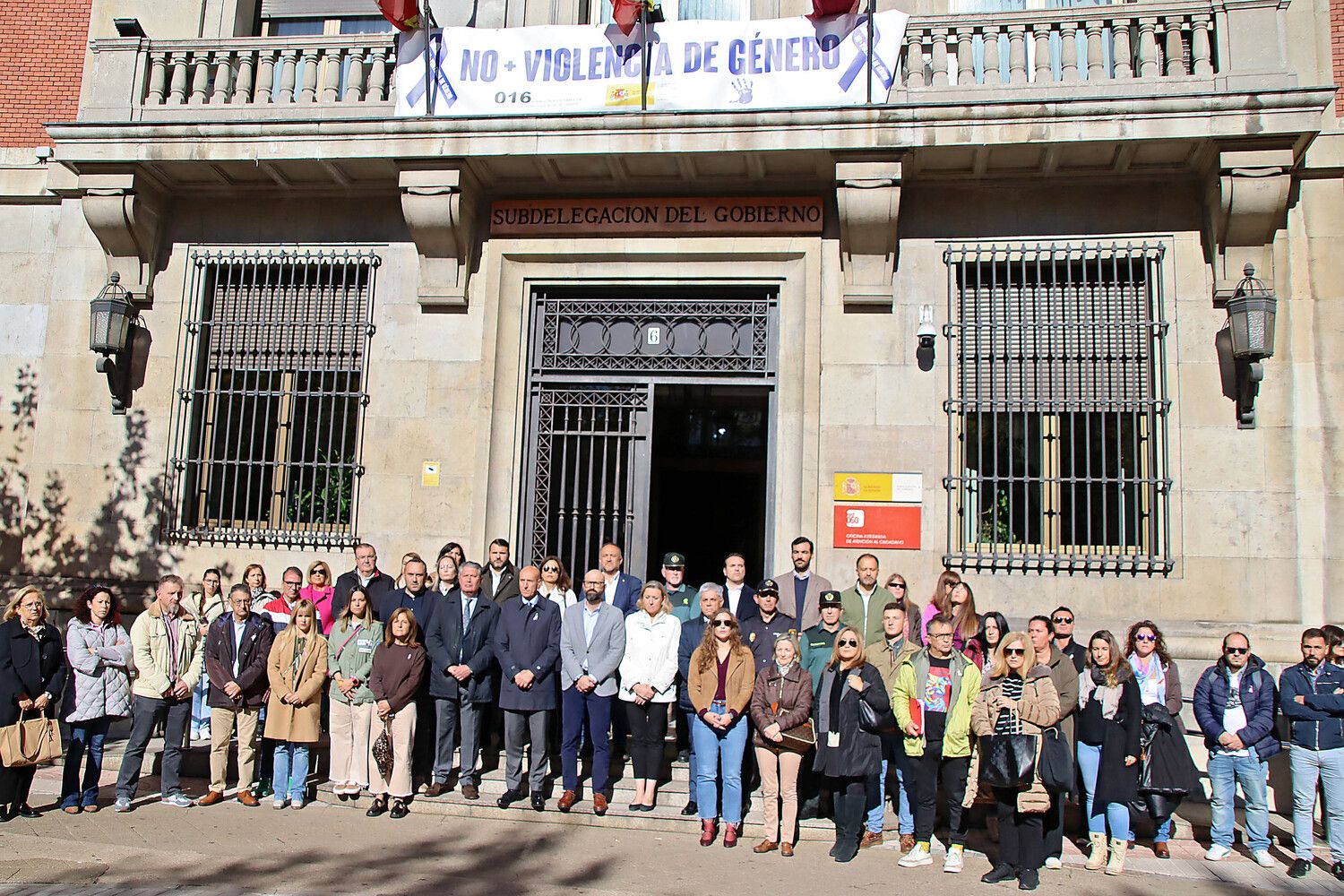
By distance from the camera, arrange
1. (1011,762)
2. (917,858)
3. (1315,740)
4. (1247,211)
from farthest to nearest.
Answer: (1247,211), (1315,740), (917,858), (1011,762)

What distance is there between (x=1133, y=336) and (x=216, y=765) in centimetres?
880

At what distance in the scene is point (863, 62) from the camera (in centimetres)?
937

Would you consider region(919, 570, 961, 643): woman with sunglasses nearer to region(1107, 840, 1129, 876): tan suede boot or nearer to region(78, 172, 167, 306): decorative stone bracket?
region(1107, 840, 1129, 876): tan suede boot

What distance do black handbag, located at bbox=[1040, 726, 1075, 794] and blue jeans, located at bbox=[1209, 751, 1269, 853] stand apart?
1448 mm

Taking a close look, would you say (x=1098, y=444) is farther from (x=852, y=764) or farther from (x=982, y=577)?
(x=852, y=764)

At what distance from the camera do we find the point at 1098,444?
379 inches

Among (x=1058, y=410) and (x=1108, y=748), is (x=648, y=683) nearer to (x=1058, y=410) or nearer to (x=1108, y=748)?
(x=1108, y=748)

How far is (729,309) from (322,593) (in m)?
4.87

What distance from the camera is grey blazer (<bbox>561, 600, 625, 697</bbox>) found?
24.8ft

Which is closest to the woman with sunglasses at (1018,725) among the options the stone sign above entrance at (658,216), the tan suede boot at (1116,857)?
the tan suede boot at (1116,857)

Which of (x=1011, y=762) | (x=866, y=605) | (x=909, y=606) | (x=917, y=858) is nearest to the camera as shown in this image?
(x=1011, y=762)

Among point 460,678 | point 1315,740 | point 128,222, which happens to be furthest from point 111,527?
point 1315,740

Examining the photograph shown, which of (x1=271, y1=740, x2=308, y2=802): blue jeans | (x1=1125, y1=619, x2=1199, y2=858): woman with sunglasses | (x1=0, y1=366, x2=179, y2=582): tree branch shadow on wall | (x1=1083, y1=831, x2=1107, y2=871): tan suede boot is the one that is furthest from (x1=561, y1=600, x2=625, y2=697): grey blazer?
(x1=0, y1=366, x2=179, y2=582): tree branch shadow on wall

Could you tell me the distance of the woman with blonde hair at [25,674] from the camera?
7.05 meters
